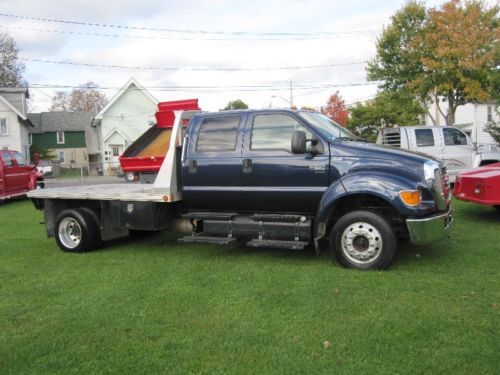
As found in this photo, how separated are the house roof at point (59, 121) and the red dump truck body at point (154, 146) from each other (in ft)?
161

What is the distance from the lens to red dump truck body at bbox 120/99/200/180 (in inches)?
375

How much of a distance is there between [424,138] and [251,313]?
10772 mm

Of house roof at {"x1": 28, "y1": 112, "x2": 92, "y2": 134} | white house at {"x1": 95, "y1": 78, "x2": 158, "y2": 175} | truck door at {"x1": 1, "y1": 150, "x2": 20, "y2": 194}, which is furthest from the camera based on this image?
house roof at {"x1": 28, "y1": 112, "x2": 92, "y2": 134}

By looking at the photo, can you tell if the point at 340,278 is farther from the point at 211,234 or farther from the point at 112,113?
the point at 112,113

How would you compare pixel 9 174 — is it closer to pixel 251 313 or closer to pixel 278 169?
pixel 278 169

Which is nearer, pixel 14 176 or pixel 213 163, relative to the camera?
pixel 213 163

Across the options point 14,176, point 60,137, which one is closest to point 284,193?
point 14,176

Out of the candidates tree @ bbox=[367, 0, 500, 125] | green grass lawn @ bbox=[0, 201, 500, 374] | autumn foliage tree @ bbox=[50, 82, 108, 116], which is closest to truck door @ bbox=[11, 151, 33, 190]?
green grass lawn @ bbox=[0, 201, 500, 374]

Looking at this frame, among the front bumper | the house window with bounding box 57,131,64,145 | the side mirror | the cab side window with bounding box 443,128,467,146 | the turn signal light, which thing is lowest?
the front bumper

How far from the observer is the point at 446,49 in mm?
21328

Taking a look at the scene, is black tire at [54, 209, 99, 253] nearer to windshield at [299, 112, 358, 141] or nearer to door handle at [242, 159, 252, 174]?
door handle at [242, 159, 252, 174]

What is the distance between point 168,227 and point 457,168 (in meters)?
9.46

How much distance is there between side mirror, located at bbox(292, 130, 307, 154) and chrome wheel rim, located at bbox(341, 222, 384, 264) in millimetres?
1160

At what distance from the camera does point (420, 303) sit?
505 centimetres
